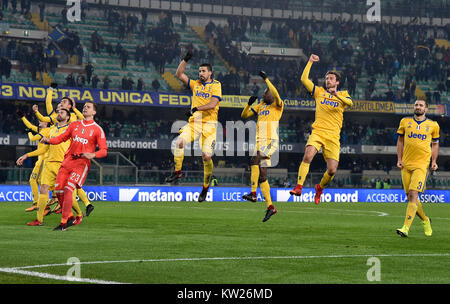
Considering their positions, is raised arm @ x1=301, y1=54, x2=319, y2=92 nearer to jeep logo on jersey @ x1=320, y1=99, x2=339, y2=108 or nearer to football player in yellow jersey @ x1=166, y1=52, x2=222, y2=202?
jeep logo on jersey @ x1=320, y1=99, x2=339, y2=108

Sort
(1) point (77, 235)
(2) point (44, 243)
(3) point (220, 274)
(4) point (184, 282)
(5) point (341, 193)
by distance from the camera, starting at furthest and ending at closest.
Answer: (5) point (341, 193), (1) point (77, 235), (2) point (44, 243), (3) point (220, 274), (4) point (184, 282)

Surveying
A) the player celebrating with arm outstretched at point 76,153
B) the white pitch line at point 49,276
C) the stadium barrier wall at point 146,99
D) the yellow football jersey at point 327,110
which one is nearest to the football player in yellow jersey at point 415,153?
the yellow football jersey at point 327,110

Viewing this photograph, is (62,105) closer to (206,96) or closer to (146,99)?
(206,96)

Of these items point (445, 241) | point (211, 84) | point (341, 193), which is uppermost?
point (211, 84)

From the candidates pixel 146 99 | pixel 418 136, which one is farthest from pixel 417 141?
pixel 146 99

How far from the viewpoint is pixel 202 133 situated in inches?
622

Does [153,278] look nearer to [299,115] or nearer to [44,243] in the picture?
[44,243]

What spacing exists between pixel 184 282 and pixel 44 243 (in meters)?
4.50

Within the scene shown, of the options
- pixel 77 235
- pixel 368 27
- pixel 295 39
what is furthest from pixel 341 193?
pixel 77 235

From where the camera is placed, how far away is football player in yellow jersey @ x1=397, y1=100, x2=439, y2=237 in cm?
1337

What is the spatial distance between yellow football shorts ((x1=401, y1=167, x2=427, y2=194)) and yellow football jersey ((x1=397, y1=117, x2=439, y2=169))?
0.09 m

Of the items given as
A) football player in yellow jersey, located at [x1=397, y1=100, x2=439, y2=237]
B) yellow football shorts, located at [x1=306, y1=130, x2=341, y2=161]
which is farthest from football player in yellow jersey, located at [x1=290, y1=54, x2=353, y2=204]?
football player in yellow jersey, located at [x1=397, y1=100, x2=439, y2=237]

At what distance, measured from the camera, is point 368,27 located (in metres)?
59.6

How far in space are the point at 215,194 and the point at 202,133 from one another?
2186 centimetres
